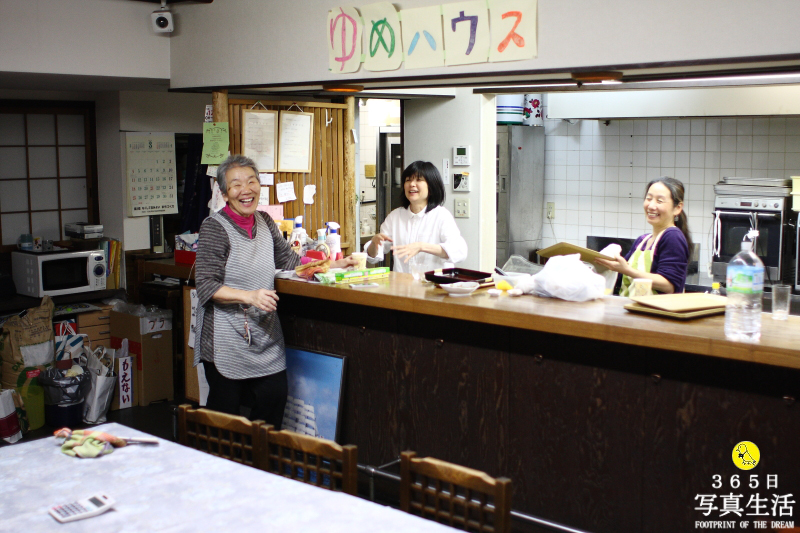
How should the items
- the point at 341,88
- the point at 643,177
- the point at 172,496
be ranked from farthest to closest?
the point at 643,177, the point at 341,88, the point at 172,496

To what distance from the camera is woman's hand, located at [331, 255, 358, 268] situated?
13.5 feet

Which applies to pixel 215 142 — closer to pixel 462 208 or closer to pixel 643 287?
pixel 462 208

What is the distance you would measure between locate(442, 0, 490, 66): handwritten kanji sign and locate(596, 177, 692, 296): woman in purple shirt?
107 cm

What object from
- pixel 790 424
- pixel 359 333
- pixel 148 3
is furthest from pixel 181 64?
pixel 790 424

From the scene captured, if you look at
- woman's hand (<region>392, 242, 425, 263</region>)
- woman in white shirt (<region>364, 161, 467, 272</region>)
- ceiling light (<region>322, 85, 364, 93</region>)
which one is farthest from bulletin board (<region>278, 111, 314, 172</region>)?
woman's hand (<region>392, 242, 425, 263</region>)

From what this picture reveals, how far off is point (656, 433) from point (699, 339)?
0.45 meters

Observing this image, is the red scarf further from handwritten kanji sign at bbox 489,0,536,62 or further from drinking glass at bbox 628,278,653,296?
drinking glass at bbox 628,278,653,296

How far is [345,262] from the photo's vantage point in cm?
413

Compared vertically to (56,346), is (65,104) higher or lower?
higher

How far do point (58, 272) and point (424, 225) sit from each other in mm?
2753

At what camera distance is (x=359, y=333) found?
3.83m

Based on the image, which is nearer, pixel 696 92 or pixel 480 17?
pixel 480 17

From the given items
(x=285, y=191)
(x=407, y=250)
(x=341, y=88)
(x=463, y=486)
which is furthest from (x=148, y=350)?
(x=463, y=486)

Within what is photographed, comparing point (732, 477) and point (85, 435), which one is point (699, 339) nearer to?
point (732, 477)
